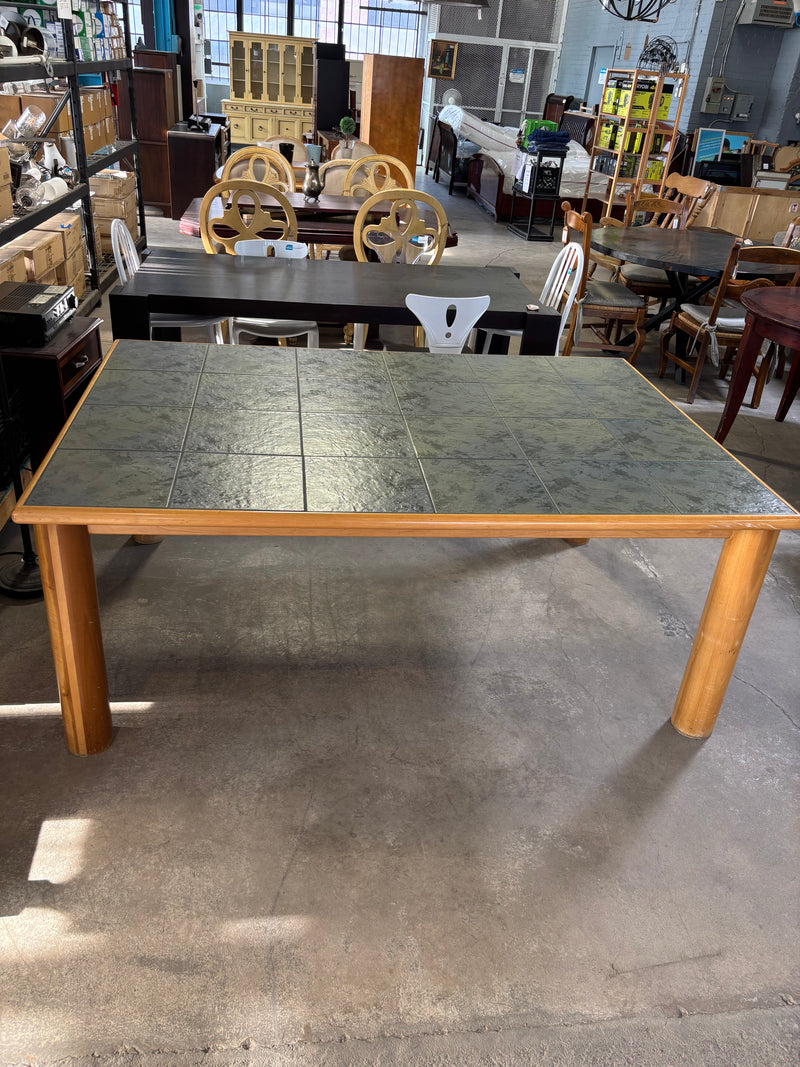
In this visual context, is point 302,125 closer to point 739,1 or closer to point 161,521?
point 739,1

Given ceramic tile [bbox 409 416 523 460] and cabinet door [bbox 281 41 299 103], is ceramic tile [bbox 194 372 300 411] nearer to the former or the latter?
ceramic tile [bbox 409 416 523 460]

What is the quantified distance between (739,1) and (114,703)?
38.0 feet

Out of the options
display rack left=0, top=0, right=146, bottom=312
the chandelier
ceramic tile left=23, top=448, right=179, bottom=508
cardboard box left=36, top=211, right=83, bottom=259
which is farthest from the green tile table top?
the chandelier

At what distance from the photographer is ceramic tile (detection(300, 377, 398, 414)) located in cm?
224

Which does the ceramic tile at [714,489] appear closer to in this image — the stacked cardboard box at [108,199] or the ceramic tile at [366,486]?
the ceramic tile at [366,486]

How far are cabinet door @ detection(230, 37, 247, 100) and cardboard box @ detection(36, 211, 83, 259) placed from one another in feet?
Answer: 19.3

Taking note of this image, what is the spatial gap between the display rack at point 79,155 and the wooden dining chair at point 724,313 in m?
3.59

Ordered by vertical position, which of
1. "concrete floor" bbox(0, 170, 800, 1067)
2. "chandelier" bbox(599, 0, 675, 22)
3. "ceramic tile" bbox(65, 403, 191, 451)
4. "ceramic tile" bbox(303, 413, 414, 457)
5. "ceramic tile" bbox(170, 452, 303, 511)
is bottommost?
"concrete floor" bbox(0, 170, 800, 1067)

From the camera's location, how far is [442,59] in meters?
13.4

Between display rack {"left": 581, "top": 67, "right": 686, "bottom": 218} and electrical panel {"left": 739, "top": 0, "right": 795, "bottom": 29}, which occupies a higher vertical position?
electrical panel {"left": 739, "top": 0, "right": 795, "bottom": 29}

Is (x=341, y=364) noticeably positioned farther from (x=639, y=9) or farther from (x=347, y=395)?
(x=639, y=9)

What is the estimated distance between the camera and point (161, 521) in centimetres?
160

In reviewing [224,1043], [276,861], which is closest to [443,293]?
[276,861]

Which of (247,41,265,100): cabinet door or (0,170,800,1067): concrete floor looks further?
(247,41,265,100): cabinet door
